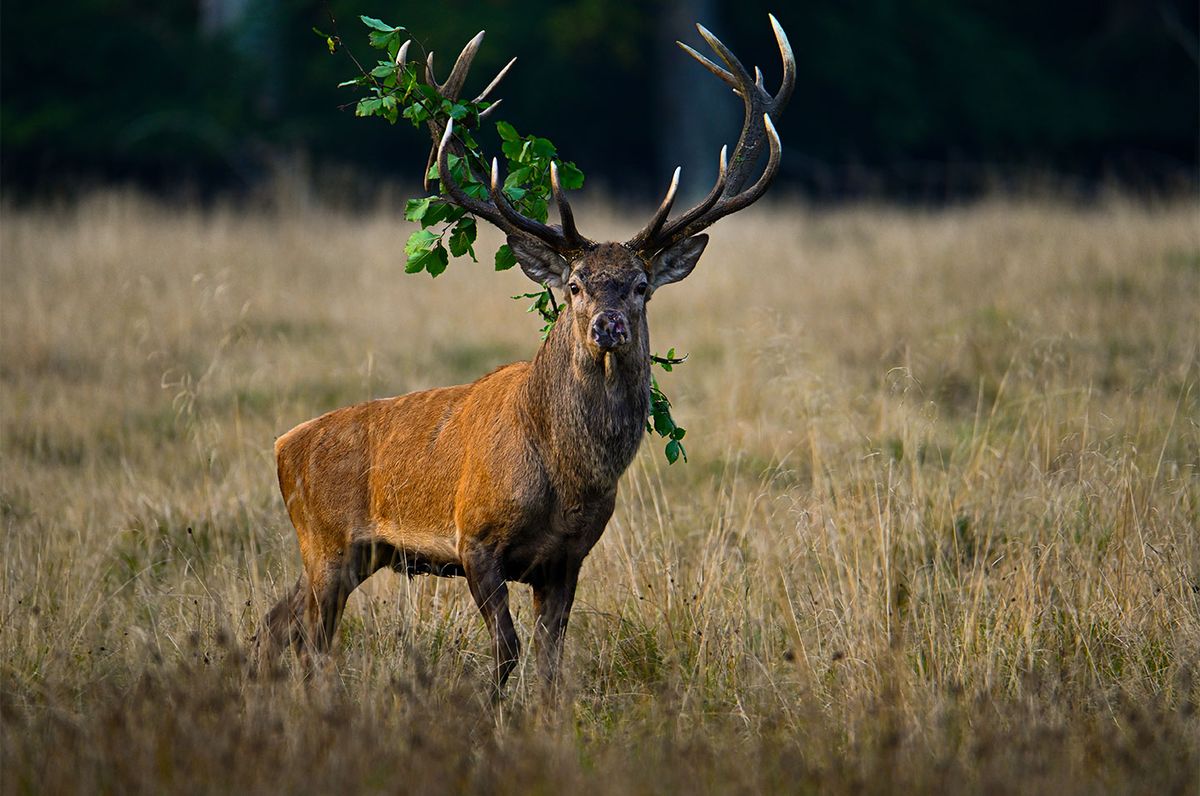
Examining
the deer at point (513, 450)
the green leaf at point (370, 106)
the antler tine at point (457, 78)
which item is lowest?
the deer at point (513, 450)

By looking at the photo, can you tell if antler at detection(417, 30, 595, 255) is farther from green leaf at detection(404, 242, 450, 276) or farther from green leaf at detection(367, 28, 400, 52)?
green leaf at detection(404, 242, 450, 276)

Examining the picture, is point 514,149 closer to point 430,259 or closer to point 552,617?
point 430,259

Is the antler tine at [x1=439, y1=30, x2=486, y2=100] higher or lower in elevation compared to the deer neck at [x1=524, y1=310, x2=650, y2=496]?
higher

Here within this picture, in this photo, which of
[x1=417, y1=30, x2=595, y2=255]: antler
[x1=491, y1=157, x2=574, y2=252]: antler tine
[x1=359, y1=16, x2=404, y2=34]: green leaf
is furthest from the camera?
[x1=359, y1=16, x2=404, y2=34]: green leaf

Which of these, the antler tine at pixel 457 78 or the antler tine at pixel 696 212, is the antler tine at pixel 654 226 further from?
the antler tine at pixel 457 78

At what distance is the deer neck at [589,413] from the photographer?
520cm

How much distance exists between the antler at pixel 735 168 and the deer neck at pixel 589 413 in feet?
1.29

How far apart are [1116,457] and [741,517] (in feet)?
5.62

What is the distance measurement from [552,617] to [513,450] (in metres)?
0.61

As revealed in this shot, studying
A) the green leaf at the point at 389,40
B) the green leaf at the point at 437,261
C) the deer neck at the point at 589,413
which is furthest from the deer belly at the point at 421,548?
the green leaf at the point at 389,40

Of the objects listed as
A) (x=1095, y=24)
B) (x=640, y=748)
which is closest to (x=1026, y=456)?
(x=640, y=748)

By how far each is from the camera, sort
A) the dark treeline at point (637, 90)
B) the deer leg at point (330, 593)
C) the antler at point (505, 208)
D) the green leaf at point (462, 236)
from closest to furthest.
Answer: the antler at point (505, 208), the deer leg at point (330, 593), the green leaf at point (462, 236), the dark treeline at point (637, 90)

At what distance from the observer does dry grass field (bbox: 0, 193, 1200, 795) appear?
4.11 meters

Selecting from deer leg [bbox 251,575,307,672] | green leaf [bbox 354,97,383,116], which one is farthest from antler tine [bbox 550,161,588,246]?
deer leg [bbox 251,575,307,672]
